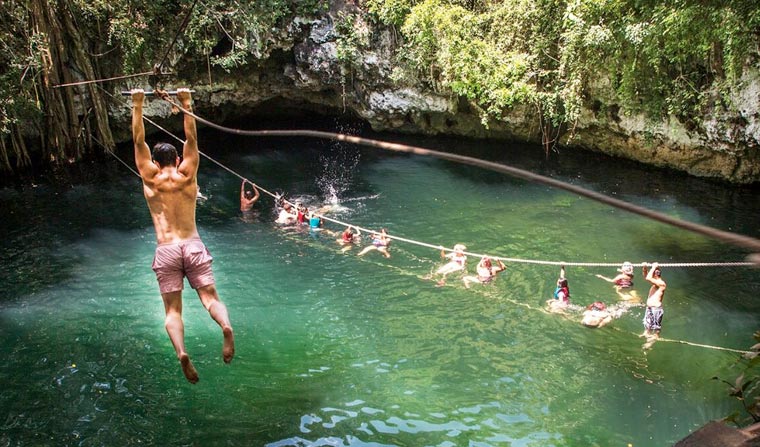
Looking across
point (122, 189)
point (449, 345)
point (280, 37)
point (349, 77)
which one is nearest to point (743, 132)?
point (449, 345)

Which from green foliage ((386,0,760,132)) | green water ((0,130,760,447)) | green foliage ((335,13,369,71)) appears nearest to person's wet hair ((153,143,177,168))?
green water ((0,130,760,447))

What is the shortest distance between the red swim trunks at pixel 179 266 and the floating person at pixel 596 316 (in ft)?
20.0

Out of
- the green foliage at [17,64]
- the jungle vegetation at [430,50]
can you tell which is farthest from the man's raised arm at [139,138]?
the green foliage at [17,64]

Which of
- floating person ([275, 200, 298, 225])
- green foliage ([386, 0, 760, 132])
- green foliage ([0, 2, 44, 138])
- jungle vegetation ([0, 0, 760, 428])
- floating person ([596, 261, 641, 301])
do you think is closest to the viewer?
floating person ([596, 261, 641, 301])

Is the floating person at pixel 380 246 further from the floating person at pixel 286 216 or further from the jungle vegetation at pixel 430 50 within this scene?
the jungle vegetation at pixel 430 50

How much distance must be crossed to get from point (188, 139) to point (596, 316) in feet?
21.6

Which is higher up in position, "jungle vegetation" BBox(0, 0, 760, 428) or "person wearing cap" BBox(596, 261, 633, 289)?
"jungle vegetation" BBox(0, 0, 760, 428)

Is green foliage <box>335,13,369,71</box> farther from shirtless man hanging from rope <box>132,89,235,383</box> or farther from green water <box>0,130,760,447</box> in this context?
shirtless man hanging from rope <box>132,89,235,383</box>

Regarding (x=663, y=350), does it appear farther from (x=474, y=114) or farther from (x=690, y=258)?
(x=474, y=114)

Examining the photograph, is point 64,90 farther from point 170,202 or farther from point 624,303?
point 624,303

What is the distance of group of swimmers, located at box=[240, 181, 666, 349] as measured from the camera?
8.16 m

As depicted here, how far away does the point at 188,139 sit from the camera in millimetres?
4352

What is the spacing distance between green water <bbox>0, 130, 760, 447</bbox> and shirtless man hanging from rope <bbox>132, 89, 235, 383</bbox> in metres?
2.57

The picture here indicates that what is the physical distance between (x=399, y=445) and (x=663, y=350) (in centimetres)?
423
